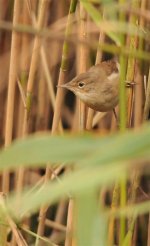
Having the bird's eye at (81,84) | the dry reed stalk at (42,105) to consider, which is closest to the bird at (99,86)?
the bird's eye at (81,84)

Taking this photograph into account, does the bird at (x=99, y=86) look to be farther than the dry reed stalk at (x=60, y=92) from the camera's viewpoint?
Yes

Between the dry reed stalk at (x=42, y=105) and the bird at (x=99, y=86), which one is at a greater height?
the bird at (x=99, y=86)

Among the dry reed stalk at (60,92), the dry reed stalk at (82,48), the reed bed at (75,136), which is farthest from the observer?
the dry reed stalk at (82,48)

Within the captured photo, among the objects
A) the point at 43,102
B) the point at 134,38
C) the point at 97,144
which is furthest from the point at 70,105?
the point at 97,144

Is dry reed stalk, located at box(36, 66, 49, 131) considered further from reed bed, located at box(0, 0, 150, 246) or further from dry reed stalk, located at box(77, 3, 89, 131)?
dry reed stalk, located at box(77, 3, 89, 131)

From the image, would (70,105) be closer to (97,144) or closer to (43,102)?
(43,102)

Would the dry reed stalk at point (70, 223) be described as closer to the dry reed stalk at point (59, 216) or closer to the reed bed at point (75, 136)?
the reed bed at point (75, 136)

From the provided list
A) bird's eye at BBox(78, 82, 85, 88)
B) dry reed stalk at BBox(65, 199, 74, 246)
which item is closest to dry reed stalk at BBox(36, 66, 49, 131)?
bird's eye at BBox(78, 82, 85, 88)

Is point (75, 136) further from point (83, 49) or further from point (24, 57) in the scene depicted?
point (24, 57)

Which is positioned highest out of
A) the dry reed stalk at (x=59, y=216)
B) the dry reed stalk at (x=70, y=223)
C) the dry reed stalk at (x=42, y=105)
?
the dry reed stalk at (x=42, y=105)
